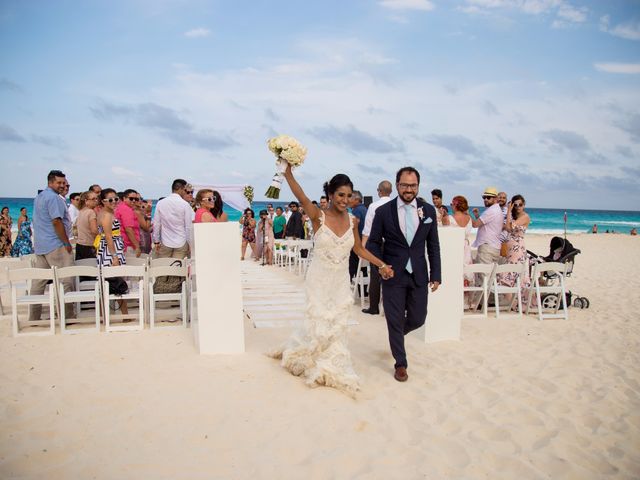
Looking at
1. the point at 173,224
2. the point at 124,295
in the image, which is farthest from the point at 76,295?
the point at 173,224

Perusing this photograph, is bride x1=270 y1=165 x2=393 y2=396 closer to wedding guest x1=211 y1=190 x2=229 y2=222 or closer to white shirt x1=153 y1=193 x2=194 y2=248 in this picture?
wedding guest x1=211 y1=190 x2=229 y2=222

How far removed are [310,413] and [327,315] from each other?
0.97m

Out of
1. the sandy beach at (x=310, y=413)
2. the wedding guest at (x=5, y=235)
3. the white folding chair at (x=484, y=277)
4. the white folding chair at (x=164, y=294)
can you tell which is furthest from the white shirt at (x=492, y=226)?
the wedding guest at (x=5, y=235)

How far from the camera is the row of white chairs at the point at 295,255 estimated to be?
41.4 feet

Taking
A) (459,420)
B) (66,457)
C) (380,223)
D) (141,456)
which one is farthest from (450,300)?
(66,457)

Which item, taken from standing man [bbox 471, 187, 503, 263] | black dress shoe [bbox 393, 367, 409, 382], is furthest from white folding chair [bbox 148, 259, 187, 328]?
standing man [bbox 471, 187, 503, 263]

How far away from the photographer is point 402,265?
4.79 meters

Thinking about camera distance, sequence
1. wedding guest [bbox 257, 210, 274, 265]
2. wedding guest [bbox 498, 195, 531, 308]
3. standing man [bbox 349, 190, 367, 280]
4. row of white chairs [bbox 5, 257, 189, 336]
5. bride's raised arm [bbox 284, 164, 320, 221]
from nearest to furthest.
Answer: bride's raised arm [bbox 284, 164, 320, 221] < row of white chairs [bbox 5, 257, 189, 336] < wedding guest [bbox 498, 195, 531, 308] < standing man [bbox 349, 190, 367, 280] < wedding guest [bbox 257, 210, 274, 265]

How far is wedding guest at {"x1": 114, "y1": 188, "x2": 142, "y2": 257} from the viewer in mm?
7879

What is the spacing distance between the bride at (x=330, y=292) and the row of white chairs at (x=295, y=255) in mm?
7285

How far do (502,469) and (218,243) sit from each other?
3507 millimetres

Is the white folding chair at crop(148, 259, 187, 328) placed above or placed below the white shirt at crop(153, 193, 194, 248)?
below

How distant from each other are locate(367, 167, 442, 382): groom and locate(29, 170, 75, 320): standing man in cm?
448

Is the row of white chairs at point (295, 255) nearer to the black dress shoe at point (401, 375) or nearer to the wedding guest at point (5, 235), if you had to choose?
the black dress shoe at point (401, 375)
